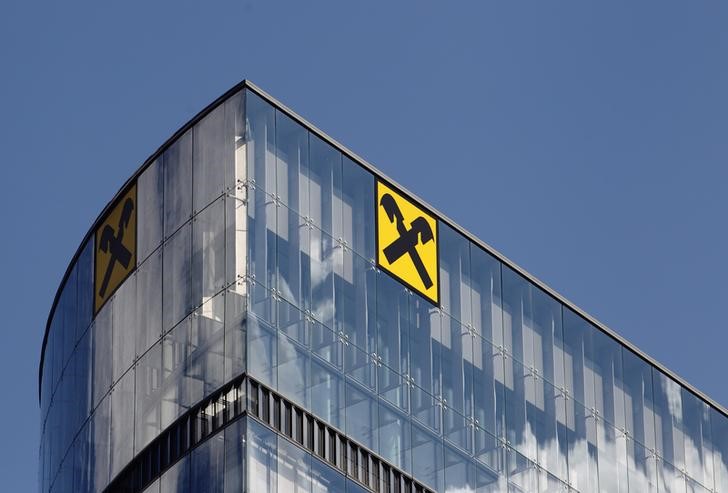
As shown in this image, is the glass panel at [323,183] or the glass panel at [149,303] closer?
the glass panel at [323,183]

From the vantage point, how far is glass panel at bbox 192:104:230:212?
7100cm

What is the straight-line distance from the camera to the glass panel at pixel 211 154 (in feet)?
233

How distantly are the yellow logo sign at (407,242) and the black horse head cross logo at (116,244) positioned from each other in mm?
7237

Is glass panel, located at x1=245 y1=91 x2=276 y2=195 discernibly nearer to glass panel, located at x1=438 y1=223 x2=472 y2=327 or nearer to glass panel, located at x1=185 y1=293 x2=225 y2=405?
glass panel, located at x1=185 y1=293 x2=225 y2=405

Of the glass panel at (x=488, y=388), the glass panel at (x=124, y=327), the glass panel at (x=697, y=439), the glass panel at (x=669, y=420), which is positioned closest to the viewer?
the glass panel at (x=124, y=327)

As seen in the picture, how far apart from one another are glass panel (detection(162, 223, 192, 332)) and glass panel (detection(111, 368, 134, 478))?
271cm

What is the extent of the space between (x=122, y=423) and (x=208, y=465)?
243 inches

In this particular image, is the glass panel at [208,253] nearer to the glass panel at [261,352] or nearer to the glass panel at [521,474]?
the glass panel at [261,352]

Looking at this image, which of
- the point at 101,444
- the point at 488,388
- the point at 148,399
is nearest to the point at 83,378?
the point at 101,444

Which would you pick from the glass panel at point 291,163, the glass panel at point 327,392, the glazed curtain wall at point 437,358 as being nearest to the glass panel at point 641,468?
the glazed curtain wall at point 437,358

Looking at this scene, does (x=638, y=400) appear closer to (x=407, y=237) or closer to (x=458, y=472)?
(x=458, y=472)

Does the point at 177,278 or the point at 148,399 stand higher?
the point at 177,278

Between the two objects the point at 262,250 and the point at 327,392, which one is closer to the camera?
the point at 262,250

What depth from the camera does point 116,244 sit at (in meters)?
76.3
